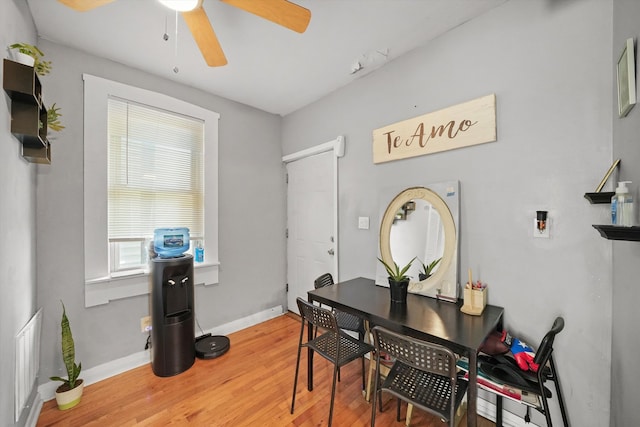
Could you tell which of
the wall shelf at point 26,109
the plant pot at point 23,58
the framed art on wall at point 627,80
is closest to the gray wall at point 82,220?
the wall shelf at point 26,109

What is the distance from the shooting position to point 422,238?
2.01 m

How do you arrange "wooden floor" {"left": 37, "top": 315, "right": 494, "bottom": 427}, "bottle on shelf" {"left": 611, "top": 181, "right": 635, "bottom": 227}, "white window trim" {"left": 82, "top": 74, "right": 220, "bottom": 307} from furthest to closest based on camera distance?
"white window trim" {"left": 82, "top": 74, "right": 220, "bottom": 307}, "wooden floor" {"left": 37, "top": 315, "right": 494, "bottom": 427}, "bottle on shelf" {"left": 611, "top": 181, "right": 635, "bottom": 227}

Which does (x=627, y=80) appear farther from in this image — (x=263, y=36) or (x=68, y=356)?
(x=68, y=356)

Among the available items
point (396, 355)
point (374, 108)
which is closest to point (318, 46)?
point (374, 108)

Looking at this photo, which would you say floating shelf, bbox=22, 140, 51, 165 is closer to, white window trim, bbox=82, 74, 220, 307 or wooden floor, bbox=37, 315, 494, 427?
white window trim, bbox=82, 74, 220, 307

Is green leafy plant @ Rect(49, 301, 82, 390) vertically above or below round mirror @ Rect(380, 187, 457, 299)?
below

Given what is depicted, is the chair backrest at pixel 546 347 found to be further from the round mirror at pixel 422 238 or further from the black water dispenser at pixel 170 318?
the black water dispenser at pixel 170 318

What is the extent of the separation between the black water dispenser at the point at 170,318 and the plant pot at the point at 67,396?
1.54 ft

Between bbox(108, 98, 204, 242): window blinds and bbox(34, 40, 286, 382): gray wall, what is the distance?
224mm

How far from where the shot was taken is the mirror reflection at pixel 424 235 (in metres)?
1.84

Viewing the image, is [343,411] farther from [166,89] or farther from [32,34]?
[32,34]

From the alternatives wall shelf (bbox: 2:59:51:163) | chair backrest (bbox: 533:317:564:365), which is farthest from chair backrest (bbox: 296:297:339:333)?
wall shelf (bbox: 2:59:51:163)

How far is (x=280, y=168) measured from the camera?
138 inches

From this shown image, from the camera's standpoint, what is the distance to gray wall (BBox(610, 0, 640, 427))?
104cm
